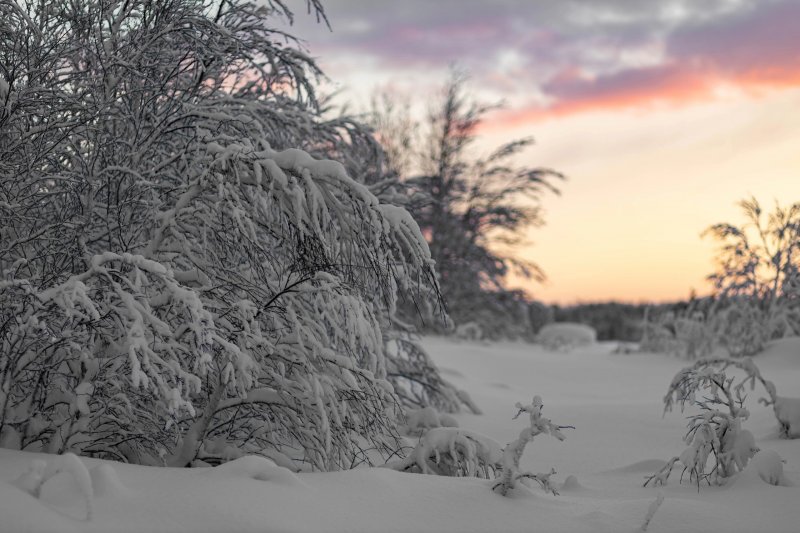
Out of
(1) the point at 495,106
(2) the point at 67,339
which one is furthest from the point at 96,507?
(1) the point at 495,106

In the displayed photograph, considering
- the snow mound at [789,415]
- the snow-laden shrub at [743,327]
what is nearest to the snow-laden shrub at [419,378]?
the snow mound at [789,415]

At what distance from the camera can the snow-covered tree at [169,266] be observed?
11.4 feet

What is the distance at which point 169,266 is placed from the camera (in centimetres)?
395

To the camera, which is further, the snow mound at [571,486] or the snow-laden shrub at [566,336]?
the snow-laden shrub at [566,336]

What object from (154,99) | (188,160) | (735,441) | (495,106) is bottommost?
(735,441)

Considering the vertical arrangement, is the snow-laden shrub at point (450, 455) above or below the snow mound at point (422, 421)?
above

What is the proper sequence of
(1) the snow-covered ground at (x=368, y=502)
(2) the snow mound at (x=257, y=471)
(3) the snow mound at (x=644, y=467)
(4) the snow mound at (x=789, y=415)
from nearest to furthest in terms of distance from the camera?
(1) the snow-covered ground at (x=368, y=502) < (2) the snow mound at (x=257, y=471) < (3) the snow mound at (x=644, y=467) < (4) the snow mound at (x=789, y=415)

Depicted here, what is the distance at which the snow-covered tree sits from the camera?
3.48 meters

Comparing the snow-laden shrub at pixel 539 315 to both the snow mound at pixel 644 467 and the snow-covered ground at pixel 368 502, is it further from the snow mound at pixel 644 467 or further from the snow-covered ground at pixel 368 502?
the snow mound at pixel 644 467

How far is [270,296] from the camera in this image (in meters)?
4.05

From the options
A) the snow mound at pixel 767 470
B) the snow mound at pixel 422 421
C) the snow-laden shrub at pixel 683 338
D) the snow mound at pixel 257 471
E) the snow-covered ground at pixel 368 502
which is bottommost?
the snow mound at pixel 422 421

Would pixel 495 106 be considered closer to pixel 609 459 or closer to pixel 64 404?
pixel 609 459

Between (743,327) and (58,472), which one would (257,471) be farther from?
(743,327)

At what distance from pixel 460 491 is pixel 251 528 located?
105 centimetres
